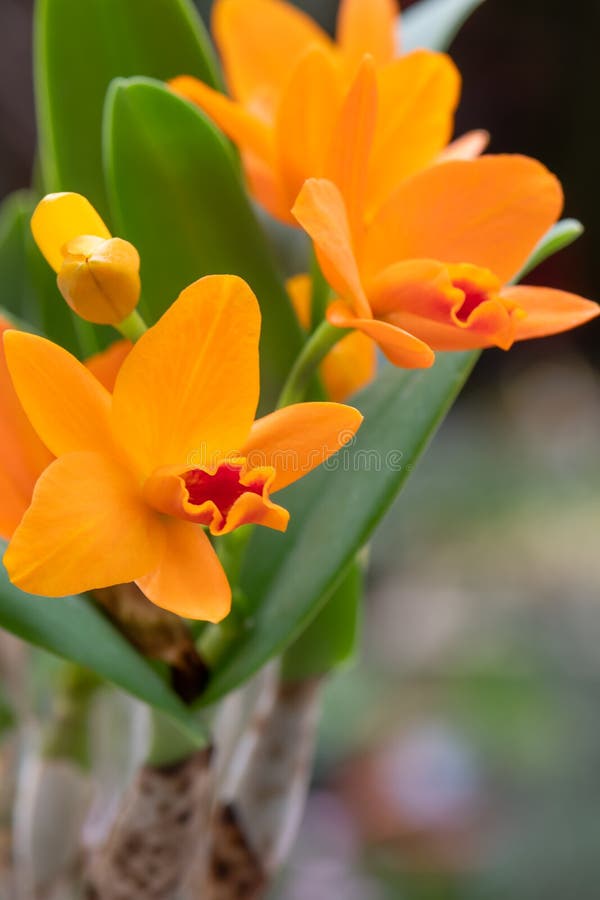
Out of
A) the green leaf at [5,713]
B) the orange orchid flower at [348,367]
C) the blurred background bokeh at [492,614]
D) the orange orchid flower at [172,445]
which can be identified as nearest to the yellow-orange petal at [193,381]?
the orange orchid flower at [172,445]

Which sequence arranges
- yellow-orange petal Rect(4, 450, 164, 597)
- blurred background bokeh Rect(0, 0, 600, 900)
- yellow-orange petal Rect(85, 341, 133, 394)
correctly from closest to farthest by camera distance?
yellow-orange petal Rect(4, 450, 164, 597), yellow-orange petal Rect(85, 341, 133, 394), blurred background bokeh Rect(0, 0, 600, 900)

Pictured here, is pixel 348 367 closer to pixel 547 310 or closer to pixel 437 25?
pixel 547 310

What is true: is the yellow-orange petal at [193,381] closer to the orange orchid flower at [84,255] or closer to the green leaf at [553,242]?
the orange orchid flower at [84,255]

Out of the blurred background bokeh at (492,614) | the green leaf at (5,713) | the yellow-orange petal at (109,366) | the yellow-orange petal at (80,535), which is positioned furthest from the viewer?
the blurred background bokeh at (492,614)

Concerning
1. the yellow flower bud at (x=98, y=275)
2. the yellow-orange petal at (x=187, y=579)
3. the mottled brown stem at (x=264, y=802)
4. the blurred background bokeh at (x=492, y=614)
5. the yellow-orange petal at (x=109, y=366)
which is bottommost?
the blurred background bokeh at (x=492, y=614)

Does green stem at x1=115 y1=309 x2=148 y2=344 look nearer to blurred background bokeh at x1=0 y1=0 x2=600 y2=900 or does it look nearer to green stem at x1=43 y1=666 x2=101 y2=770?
green stem at x1=43 y1=666 x2=101 y2=770

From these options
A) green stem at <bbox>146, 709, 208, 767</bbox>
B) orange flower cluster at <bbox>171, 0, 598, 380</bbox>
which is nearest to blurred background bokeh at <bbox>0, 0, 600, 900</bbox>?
green stem at <bbox>146, 709, 208, 767</bbox>

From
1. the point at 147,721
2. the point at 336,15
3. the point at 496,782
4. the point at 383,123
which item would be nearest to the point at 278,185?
the point at 383,123

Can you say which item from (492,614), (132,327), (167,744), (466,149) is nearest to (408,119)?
(466,149)
